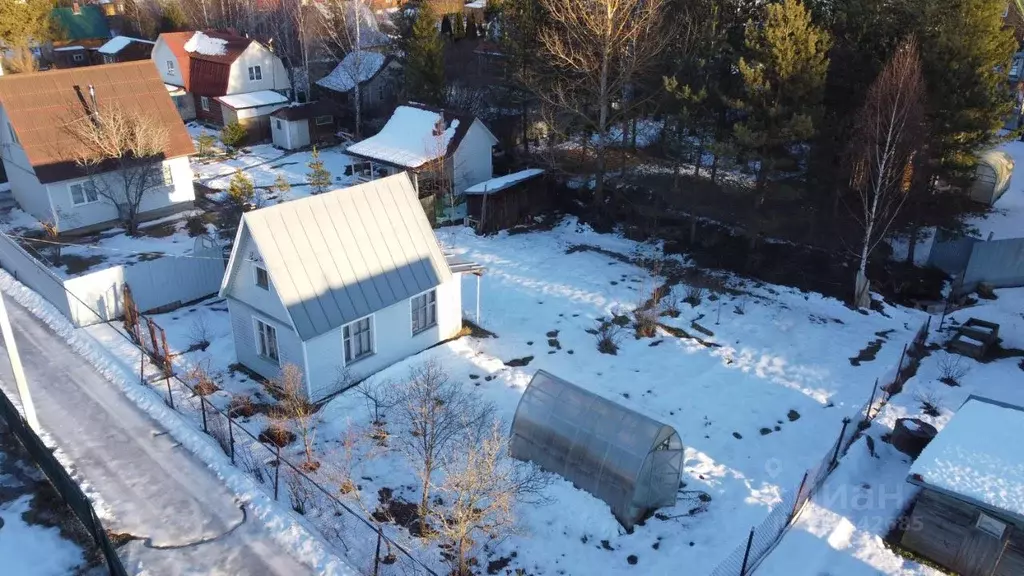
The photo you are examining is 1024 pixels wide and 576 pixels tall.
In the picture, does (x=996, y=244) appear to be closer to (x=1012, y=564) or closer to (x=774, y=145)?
(x=774, y=145)

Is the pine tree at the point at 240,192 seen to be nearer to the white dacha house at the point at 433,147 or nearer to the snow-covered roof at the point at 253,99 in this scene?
the white dacha house at the point at 433,147

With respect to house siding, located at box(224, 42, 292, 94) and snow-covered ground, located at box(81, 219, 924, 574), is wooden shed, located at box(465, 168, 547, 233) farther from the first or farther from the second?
house siding, located at box(224, 42, 292, 94)

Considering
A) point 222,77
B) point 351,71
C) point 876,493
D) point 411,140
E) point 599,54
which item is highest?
point 599,54

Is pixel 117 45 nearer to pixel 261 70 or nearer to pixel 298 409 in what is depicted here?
pixel 261 70

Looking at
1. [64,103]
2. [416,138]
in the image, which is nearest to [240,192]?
[64,103]

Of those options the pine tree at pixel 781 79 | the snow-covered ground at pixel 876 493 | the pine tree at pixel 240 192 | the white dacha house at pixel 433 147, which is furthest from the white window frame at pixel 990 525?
the pine tree at pixel 240 192

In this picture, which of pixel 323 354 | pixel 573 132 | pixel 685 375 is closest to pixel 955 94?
pixel 685 375

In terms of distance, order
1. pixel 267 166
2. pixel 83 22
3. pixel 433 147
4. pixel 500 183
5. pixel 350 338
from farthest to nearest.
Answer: pixel 83 22, pixel 267 166, pixel 433 147, pixel 500 183, pixel 350 338
